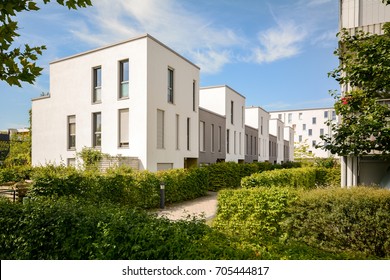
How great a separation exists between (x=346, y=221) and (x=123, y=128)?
44.4ft

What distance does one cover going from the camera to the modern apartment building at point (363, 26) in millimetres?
9523

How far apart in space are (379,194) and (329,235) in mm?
1327

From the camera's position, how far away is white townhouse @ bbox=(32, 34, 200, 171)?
1644 cm

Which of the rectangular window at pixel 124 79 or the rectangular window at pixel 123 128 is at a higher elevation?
the rectangular window at pixel 124 79

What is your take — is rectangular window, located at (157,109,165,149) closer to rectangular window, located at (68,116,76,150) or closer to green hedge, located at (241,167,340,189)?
rectangular window, located at (68,116,76,150)

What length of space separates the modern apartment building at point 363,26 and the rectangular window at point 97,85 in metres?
13.9

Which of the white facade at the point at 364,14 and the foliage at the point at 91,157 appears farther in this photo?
the foliage at the point at 91,157

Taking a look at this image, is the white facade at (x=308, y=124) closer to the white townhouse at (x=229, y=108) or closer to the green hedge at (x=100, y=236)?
the white townhouse at (x=229, y=108)

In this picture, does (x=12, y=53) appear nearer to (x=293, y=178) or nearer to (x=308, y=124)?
(x=293, y=178)

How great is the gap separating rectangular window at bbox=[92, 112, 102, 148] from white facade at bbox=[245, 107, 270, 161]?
80.2ft

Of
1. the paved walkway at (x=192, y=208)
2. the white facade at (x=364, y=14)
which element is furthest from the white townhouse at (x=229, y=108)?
the white facade at (x=364, y=14)
